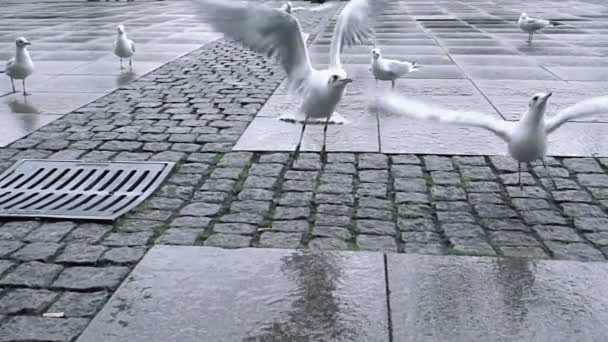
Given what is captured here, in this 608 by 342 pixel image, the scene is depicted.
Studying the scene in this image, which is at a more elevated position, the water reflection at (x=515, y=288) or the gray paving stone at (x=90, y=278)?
the water reflection at (x=515, y=288)

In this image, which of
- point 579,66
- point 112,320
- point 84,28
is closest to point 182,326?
point 112,320

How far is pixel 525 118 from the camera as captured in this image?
490cm

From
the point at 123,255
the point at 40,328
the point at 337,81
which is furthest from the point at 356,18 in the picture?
the point at 40,328

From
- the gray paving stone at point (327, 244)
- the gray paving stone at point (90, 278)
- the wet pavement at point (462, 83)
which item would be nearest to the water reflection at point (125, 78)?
the wet pavement at point (462, 83)

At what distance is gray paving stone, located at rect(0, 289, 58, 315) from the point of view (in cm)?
332

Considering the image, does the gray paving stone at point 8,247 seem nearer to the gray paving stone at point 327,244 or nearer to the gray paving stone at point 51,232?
the gray paving stone at point 51,232

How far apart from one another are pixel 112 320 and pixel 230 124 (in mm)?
4011

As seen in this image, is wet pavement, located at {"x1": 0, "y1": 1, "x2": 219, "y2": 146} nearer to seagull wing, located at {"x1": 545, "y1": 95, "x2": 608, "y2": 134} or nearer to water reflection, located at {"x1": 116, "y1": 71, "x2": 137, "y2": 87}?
water reflection, located at {"x1": 116, "y1": 71, "x2": 137, "y2": 87}

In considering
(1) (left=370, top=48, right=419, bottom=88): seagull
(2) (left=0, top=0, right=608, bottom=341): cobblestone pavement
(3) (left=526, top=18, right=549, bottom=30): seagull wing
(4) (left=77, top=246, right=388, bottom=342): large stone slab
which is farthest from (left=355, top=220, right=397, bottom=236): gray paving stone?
(3) (left=526, top=18, right=549, bottom=30): seagull wing

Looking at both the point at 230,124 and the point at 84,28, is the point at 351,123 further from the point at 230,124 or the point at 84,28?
the point at 84,28

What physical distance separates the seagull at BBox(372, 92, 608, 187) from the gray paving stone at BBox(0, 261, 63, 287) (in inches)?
112

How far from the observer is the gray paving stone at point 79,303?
10.9ft

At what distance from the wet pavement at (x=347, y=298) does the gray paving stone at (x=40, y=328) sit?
0.08m

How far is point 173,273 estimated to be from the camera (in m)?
3.76
